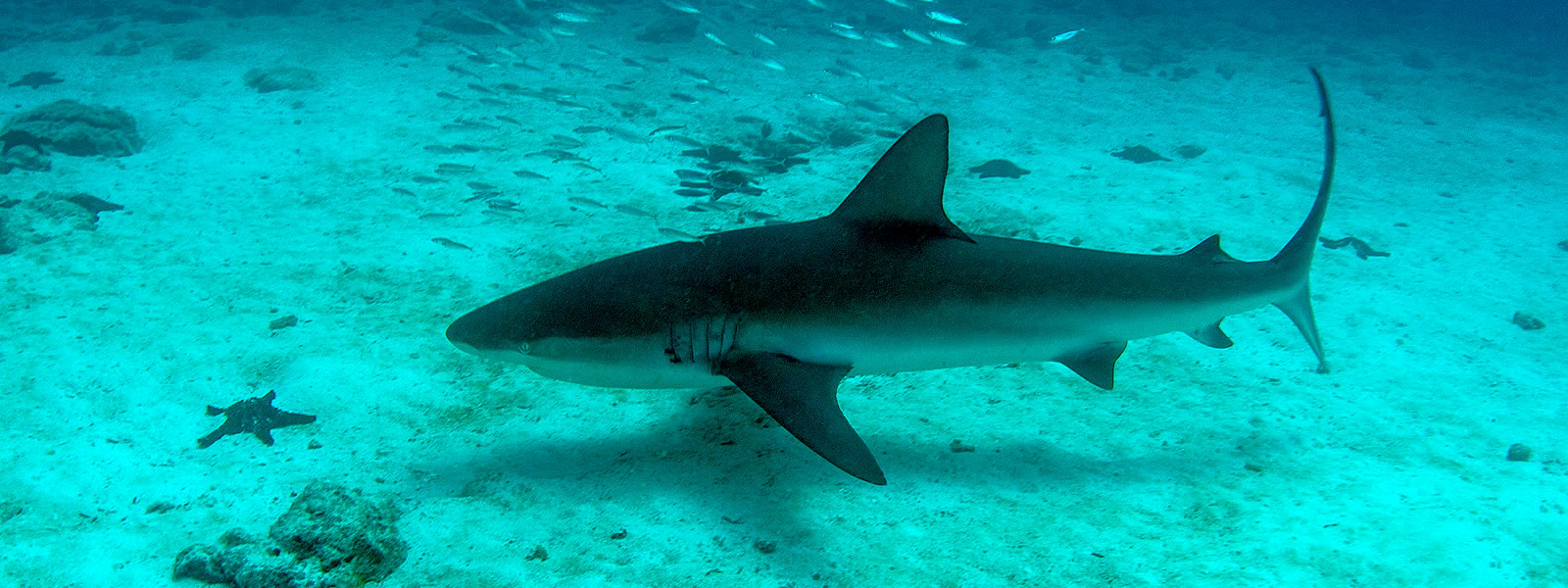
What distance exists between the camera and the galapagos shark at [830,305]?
9.00 ft

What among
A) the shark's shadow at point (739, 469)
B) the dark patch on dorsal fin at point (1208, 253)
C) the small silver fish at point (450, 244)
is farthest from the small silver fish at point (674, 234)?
the dark patch on dorsal fin at point (1208, 253)

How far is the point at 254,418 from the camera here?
3.56 metres

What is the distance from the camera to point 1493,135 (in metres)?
13.9

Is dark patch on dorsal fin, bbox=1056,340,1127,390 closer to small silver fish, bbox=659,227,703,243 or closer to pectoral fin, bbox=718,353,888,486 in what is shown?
pectoral fin, bbox=718,353,888,486

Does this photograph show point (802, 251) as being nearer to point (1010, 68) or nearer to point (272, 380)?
point (272, 380)

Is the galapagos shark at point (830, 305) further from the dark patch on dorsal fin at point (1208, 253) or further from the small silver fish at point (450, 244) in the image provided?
the small silver fish at point (450, 244)

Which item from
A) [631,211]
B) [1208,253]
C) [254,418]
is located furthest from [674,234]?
[1208,253]

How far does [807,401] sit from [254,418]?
9.29ft

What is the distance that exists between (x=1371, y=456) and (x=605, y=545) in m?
3.59

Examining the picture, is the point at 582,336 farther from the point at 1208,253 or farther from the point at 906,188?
the point at 1208,253

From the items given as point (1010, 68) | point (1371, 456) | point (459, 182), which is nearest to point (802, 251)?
point (1371, 456)

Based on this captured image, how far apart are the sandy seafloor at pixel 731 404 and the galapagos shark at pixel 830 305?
22.3 inches

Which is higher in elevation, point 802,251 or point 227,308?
point 802,251

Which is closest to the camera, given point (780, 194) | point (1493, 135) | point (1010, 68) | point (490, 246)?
point (490, 246)
